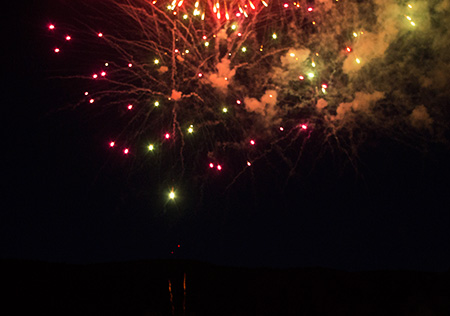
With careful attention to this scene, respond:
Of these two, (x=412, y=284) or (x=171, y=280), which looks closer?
(x=412, y=284)

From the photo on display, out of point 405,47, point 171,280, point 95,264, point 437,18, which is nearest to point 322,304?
point 171,280

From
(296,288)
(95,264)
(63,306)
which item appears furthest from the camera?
(95,264)

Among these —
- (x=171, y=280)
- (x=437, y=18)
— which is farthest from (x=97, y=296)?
(x=437, y=18)

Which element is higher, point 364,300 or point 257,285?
point 257,285

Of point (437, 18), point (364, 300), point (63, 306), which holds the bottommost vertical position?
point (364, 300)

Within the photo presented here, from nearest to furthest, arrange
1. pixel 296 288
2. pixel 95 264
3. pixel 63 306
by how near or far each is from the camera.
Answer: pixel 63 306 < pixel 296 288 < pixel 95 264

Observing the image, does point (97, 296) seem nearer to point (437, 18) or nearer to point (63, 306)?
point (63, 306)
